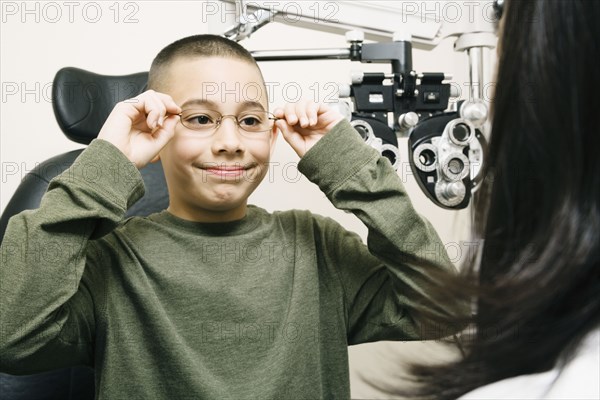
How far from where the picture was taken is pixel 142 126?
3.40 ft

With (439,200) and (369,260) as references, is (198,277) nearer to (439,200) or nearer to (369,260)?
(369,260)

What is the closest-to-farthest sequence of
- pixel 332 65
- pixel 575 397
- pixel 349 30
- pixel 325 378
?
1. pixel 575 397
2. pixel 325 378
3. pixel 349 30
4. pixel 332 65

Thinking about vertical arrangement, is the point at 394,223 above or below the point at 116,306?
above

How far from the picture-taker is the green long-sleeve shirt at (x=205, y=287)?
90 cm

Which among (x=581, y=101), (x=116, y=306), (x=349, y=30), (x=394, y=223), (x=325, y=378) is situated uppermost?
(x=349, y=30)

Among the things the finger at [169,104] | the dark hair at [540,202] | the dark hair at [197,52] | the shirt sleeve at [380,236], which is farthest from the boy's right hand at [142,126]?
the dark hair at [540,202]

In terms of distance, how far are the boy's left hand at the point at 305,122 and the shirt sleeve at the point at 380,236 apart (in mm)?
Result: 36

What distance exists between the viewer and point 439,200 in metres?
1.13

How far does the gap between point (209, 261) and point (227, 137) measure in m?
0.19

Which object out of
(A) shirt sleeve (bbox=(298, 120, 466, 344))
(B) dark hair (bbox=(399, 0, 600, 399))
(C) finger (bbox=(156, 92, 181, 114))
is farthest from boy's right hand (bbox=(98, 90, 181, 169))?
(B) dark hair (bbox=(399, 0, 600, 399))

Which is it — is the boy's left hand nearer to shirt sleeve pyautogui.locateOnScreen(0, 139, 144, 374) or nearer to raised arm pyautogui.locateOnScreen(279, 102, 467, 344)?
raised arm pyautogui.locateOnScreen(279, 102, 467, 344)

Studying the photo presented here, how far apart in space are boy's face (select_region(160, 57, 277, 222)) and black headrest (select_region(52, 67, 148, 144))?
258 mm

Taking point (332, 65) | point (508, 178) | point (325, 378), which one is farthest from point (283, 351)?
point (332, 65)

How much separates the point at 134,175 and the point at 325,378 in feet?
1.44
